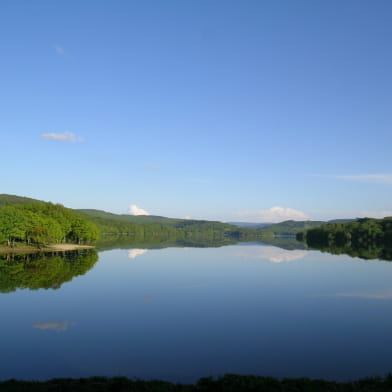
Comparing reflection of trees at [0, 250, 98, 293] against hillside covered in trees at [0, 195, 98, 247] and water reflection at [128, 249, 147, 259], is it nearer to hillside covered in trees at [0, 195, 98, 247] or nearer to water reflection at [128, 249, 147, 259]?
water reflection at [128, 249, 147, 259]

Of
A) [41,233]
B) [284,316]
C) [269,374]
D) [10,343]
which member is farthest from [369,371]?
[41,233]

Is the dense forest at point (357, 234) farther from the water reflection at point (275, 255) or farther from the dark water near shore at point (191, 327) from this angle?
the dark water near shore at point (191, 327)

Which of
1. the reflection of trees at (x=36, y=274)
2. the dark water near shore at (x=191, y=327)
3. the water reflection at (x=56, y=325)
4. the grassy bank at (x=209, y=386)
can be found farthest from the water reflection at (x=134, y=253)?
the grassy bank at (x=209, y=386)

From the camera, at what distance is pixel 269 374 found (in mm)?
17453

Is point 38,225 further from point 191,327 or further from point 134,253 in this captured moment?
point 191,327

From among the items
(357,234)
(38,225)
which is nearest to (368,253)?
(357,234)

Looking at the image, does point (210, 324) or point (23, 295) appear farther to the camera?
point (23, 295)

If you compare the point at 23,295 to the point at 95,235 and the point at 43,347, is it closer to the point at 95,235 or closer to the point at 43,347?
the point at 43,347

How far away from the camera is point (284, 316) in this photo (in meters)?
29.4

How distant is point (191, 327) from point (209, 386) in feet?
39.3

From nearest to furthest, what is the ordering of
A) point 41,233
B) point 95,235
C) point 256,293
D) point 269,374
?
point 269,374
point 256,293
point 41,233
point 95,235

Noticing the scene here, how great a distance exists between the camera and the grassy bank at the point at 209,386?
544 inches

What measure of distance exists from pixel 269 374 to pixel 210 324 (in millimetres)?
9744

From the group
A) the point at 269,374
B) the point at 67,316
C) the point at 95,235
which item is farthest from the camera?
the point at 95,235
